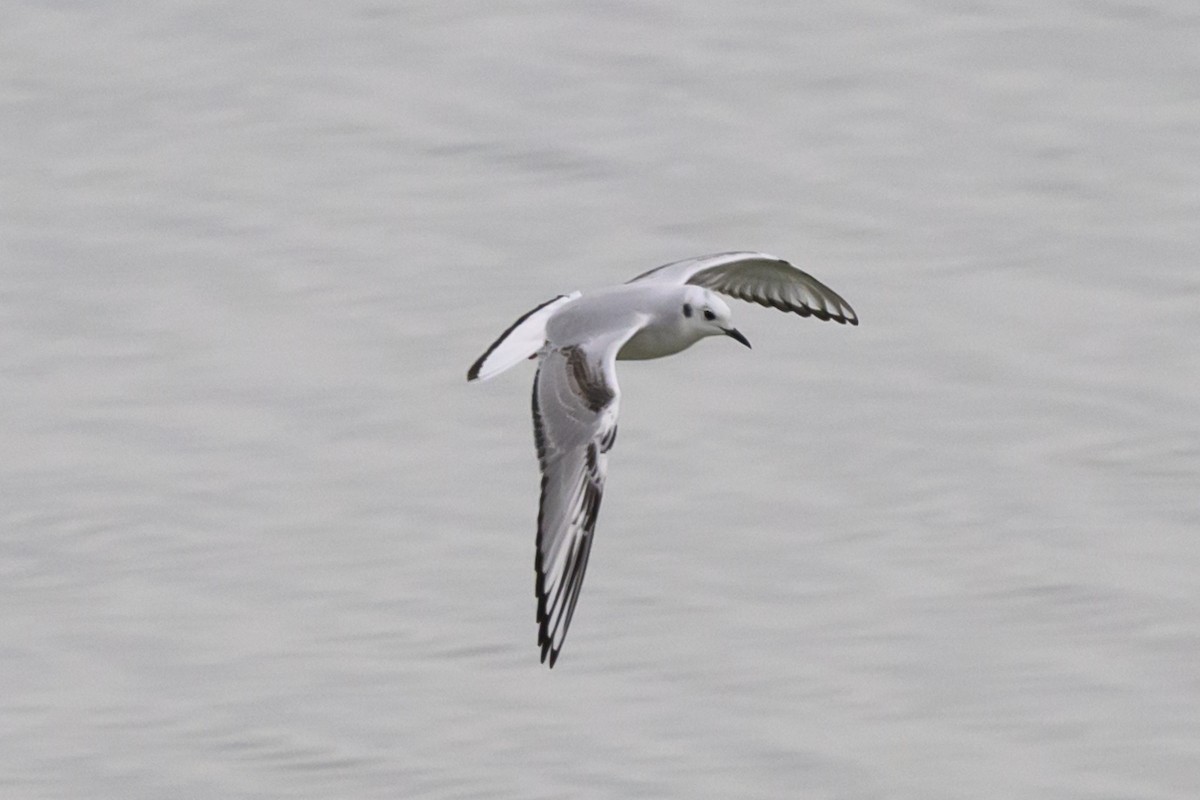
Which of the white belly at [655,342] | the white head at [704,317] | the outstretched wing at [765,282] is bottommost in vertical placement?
the outstretched wing at [765,282]

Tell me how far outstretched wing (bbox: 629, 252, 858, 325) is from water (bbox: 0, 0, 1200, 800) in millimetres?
1203

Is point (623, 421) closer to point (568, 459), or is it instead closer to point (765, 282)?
point (765, 282)

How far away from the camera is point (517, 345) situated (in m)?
11.6

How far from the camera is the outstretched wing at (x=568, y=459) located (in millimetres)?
10484

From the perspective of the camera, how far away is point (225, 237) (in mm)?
18078

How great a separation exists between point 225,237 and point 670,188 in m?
2.70

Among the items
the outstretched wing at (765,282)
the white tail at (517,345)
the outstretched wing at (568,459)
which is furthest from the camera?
the outstretched wing at (765,282)

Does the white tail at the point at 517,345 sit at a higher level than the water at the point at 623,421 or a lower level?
higher

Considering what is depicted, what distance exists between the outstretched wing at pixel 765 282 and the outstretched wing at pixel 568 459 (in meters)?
1.38

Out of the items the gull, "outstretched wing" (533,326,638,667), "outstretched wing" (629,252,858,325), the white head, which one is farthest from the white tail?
"outstretched wing" (629,252,858,325)

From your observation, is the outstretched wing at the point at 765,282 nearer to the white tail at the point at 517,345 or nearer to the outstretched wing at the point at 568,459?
the white tail at the point at 517,345

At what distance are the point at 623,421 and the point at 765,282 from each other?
196 cm

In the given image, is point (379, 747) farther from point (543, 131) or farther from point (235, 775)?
point (543, 131)

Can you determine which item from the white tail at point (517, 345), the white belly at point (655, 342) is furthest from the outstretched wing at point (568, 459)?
the white belly at point (655, 342)
